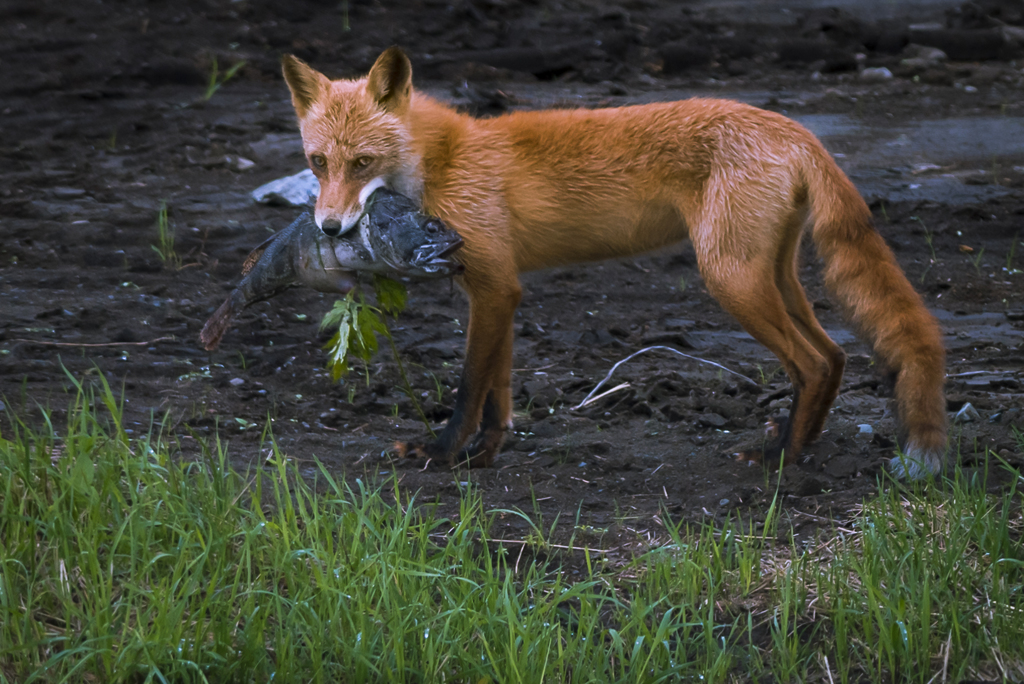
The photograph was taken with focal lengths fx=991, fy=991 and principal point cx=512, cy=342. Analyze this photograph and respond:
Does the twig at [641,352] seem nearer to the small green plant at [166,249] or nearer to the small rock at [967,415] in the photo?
the small rock at [967,415]

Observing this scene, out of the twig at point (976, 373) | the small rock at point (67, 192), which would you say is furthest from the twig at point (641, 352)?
the small rock at point (67, 192)

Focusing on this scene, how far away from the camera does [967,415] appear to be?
12.8ft

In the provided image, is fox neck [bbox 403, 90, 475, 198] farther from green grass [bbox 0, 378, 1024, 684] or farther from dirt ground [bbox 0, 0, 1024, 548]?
green grass [bbox 0, 378, 1024, 684]

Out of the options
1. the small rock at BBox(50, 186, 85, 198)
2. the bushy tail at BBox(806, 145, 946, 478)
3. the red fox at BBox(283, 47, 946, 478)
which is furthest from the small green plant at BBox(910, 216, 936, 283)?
the small rock at BBox(50, 186, 85, 198)

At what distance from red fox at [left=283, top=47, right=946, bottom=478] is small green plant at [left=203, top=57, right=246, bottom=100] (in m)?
5.48

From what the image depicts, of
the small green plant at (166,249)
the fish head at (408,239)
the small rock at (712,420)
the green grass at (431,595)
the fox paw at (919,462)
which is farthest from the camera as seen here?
the small green plant at (166,249)

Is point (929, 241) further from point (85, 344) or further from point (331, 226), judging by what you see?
point (85, 344)

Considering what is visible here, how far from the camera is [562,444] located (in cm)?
400

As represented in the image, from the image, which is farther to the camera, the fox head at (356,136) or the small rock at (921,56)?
the small rock at (921,56)

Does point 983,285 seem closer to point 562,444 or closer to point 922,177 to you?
point 922,177

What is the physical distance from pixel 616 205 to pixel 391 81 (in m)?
0.99

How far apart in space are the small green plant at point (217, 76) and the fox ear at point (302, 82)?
542 centimetres

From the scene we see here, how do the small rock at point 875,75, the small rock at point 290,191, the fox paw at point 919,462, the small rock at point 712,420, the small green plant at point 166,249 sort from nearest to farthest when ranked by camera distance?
the fox paw at point 919,462 < the small rock at point 712,420 < the small green plant at point 166,249 < the small rock at point 290,191 < the small rock at point 875,75

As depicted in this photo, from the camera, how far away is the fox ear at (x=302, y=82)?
146 inches
